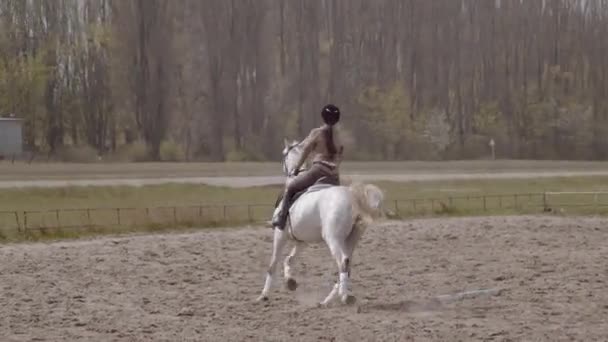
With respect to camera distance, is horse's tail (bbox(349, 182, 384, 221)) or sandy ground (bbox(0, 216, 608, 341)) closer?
sandy ground (bbox(0, 216, 608, 341))

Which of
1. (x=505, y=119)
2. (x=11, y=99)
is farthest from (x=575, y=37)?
(x=11, y=99)

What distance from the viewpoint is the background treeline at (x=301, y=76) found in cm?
5334

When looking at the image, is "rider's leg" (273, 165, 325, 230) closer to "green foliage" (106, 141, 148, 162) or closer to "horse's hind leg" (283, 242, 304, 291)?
"horse's hind leg" (283, 242, 304, 291)

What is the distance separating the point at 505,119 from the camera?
230 ft

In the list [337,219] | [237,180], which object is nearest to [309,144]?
[337,219]

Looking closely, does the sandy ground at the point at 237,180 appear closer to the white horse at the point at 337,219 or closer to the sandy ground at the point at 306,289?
the sandy ground at the point at 306,289

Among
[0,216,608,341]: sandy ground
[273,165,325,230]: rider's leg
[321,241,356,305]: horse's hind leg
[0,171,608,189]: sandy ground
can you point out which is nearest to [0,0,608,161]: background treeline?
[0,171,608,189]: sandy ground

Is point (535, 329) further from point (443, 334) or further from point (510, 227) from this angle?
point (510, 227)

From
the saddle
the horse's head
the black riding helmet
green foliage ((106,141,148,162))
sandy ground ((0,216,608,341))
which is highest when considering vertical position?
the black riding helmet

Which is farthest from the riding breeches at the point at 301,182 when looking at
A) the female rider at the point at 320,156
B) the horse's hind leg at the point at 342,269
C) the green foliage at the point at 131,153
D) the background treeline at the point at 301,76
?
the background treeline at the point at 301,76

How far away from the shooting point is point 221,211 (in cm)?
2633

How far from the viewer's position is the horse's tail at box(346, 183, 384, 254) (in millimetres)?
11578

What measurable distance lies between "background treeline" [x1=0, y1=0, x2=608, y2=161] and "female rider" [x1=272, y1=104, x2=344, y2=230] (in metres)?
39.2

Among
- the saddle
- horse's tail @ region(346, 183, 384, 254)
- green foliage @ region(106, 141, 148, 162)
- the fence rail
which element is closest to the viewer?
horse's tail @ region(346, 183, 384, 254)
